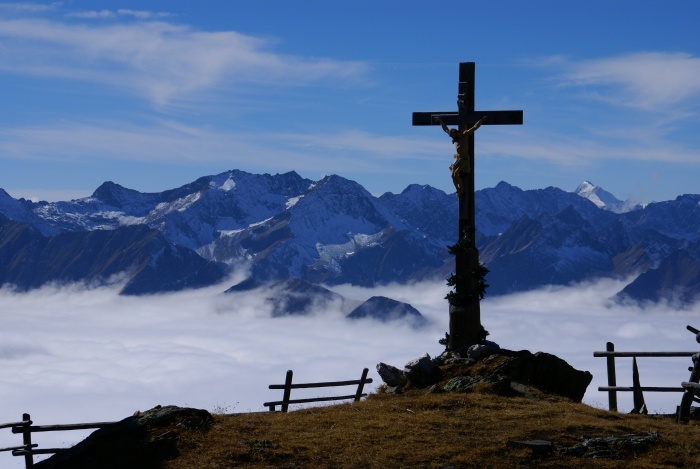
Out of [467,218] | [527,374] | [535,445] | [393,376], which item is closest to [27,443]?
[393,376]

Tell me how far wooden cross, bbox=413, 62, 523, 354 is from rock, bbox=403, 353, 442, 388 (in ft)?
6.77

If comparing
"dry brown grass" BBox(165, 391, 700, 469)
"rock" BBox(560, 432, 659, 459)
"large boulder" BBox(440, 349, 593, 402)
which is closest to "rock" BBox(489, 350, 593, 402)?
"large boulder" BBox(440, 349, 593, 402)

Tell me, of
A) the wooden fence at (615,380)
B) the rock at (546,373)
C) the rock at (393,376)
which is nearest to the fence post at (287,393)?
the rock at (393,376)

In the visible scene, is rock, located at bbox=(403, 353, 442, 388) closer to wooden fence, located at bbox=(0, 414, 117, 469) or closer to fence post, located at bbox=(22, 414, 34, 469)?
wooden fence, located at bbox=(0, 414, 117, 469)

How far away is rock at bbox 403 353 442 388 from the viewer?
31.0 m

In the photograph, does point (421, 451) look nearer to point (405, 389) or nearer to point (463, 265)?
point (405, 389)

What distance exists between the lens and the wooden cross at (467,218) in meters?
33.4

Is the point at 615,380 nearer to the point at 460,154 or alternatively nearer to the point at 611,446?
the point at 611,446

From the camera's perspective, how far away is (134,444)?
24703 mm

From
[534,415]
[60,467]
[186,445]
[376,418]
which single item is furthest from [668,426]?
[60,467]

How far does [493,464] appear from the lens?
2273cm

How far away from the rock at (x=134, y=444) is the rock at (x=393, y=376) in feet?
23.9

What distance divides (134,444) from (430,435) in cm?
701

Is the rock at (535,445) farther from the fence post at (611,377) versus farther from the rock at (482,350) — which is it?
the rock at (482,350)
